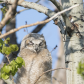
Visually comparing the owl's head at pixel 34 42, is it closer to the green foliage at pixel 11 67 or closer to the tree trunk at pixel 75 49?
the tree trunk at pixel 75 49

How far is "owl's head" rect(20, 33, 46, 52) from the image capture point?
452cm

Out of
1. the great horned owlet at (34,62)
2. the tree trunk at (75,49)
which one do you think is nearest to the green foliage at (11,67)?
the tree trunk at (75,49)

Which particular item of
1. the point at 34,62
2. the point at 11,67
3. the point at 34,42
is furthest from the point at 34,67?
the point at 11,67

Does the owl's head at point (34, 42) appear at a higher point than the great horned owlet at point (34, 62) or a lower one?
higher

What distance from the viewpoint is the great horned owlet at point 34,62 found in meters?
4.39

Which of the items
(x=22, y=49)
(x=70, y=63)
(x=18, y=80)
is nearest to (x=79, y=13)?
(x=70, y=63)

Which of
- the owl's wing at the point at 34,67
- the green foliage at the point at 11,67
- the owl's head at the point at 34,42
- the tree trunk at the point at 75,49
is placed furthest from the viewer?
the owl's head at the point at 34,42

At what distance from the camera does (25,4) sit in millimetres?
3516

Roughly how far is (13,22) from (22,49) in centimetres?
306

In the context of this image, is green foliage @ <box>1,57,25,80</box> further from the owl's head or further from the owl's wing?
the owl's head

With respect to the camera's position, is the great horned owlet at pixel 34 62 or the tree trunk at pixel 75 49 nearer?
the tree trunk at pixel 75 49

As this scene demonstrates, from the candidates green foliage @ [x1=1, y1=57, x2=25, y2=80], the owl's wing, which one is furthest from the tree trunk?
the owl's wing

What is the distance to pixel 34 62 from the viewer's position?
4410 millimetres

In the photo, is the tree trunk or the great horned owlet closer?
the tree trunk
